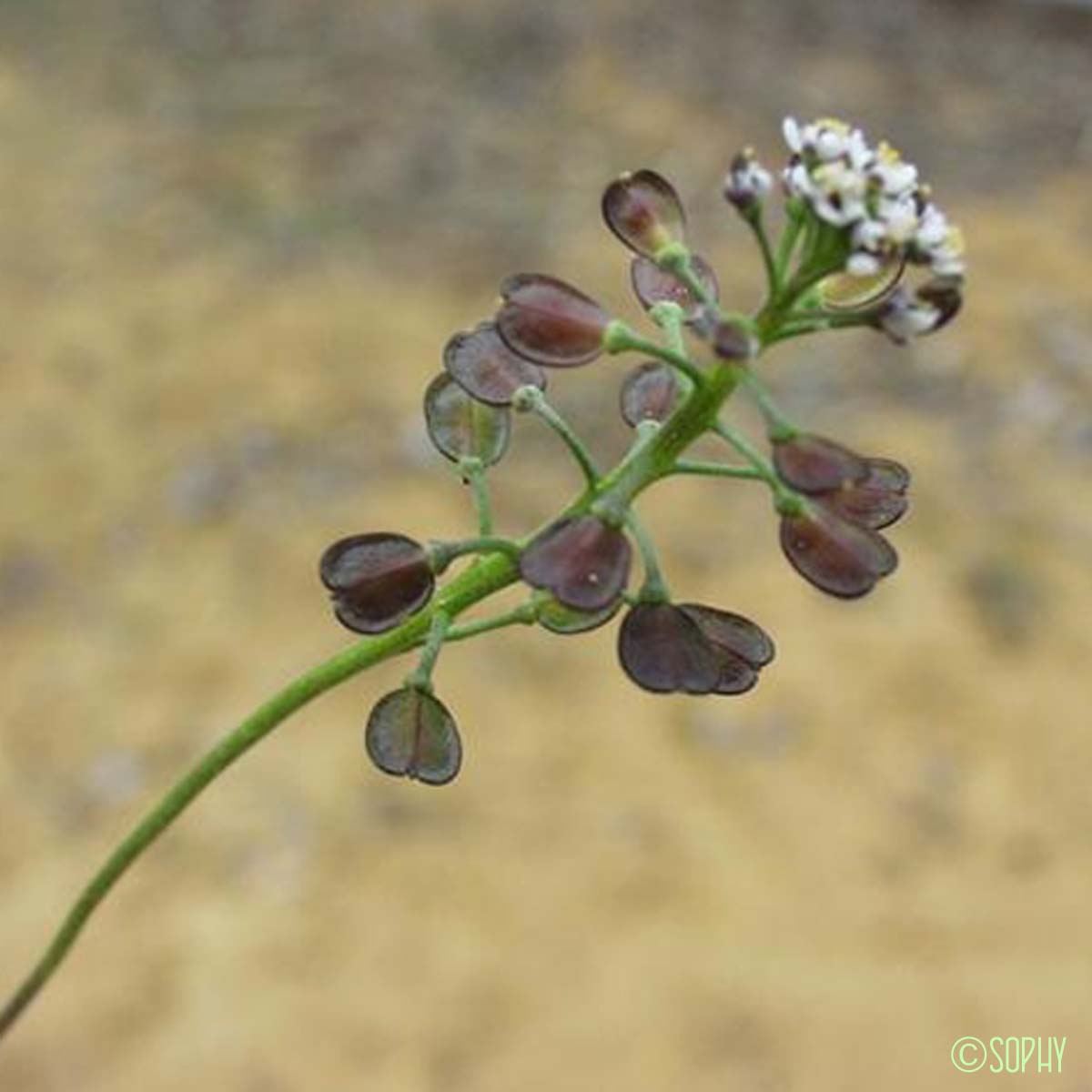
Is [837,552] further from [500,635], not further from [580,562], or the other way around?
[500,635]

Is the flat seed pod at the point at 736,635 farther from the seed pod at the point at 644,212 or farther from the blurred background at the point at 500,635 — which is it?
the blurred background at the point at 500,635

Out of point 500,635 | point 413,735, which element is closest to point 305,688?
point 413,735

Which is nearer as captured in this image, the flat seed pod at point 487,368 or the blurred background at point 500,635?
the flat seed pod at point 487,368

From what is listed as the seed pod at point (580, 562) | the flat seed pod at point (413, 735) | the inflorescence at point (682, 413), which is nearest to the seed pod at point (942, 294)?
the inflorescence at point (682, 413)

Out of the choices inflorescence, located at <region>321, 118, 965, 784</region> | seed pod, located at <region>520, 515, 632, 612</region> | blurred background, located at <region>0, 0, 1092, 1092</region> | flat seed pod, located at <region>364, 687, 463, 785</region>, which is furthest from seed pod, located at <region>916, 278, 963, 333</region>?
blurred background, located at <region>0, 0, 1092, 1092</region>

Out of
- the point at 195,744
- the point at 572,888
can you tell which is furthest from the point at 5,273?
the point at 572,888

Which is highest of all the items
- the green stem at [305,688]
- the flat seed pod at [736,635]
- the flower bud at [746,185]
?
the flower bud at [746,185]

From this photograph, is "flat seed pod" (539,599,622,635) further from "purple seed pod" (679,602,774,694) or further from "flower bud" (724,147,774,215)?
"flower bud" (724,147,774,215)
